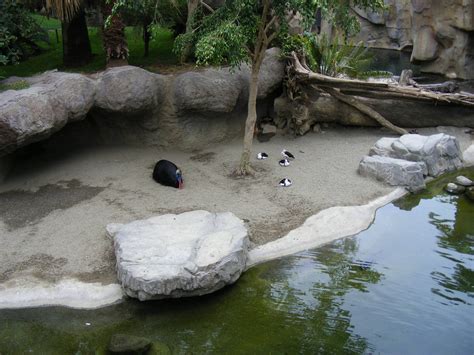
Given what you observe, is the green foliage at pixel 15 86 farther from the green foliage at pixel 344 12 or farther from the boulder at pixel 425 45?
the boulder at pixel 425 45

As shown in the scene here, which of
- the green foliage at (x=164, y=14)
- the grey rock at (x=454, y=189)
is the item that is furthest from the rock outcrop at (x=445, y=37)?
the green foliage at (x=164, y=14)

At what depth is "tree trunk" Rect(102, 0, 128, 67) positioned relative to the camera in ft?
34.6

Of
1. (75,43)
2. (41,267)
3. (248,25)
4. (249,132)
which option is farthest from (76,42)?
(41,267)

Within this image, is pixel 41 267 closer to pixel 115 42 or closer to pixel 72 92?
pixel 72 92

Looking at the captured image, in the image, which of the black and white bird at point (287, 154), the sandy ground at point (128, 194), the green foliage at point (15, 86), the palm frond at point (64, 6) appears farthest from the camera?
the black and white bird at point (287, 154)

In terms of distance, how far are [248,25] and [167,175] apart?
9.27ft

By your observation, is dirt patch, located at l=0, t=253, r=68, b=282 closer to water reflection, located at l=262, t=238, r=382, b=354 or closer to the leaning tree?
water reflection, located at l=262, t=238, r=382, b=354

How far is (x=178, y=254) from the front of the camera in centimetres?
653

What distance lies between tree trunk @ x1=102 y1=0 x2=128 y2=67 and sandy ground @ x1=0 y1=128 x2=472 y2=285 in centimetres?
177

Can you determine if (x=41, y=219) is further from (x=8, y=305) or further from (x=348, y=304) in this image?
(x=348, y=304)

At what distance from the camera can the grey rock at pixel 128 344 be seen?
5.55 meters

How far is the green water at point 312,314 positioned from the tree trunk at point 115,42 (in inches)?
226

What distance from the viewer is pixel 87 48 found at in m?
11.7

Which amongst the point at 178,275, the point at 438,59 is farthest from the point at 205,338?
the point at 438,59
